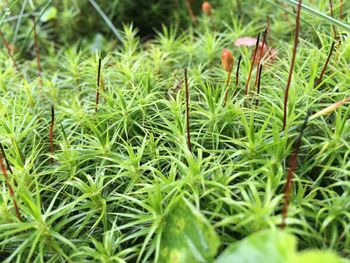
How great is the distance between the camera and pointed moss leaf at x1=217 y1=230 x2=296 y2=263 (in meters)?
0.61

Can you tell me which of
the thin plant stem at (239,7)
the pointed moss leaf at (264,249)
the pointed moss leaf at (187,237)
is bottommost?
the pointed moss leaf at (187,237)

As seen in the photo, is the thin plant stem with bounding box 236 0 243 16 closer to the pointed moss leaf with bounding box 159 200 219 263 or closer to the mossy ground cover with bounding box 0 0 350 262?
the mossy ground cover with bounding box 0 0 350 262

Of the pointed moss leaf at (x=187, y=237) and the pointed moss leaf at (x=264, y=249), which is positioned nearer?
A: the pointed moss leaf at (x=264, y=249)

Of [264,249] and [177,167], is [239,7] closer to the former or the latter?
[177,167]

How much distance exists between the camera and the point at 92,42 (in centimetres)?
185

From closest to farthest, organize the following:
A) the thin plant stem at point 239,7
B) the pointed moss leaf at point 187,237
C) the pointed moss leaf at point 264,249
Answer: the pointed moss leaf at point 264,249
the pointed moss leaf at point 187,237
the thin plant stem at point 239,7

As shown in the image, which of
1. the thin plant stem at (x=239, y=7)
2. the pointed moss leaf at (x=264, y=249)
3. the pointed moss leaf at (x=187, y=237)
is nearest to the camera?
the pointed moss leaf at (x=264, y=249)

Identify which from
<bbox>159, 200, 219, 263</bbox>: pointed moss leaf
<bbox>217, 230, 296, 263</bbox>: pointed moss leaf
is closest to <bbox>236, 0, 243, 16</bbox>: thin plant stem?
<bbox>159, 200, 219, 263</bbox>: pointed moss leaf

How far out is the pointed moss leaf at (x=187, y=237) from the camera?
28.1 inches

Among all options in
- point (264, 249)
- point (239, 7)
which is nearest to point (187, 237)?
point (264, 249)

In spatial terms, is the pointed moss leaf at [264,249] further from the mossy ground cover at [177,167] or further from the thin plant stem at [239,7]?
the thin plant stem at [239,7]

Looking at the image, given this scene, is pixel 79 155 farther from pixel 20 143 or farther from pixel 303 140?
pixel 303 140

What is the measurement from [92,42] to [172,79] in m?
0.69

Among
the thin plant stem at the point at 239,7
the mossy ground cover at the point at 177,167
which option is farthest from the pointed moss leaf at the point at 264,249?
the thin plant stem at the point at 239,7
